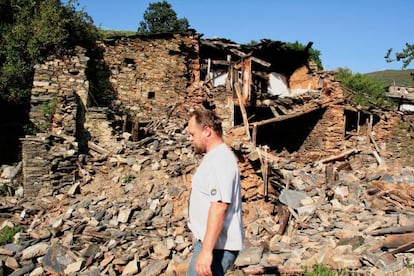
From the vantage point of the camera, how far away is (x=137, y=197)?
24.7ft

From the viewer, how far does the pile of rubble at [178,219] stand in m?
5.27

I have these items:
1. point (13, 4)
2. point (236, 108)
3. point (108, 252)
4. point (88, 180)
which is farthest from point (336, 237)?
point (13, 4)

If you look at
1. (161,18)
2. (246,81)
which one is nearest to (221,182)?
(246,81)

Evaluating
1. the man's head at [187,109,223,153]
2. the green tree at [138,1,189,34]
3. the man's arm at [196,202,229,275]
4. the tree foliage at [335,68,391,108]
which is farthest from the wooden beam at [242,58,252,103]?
the green tree at [138,1,189,34]

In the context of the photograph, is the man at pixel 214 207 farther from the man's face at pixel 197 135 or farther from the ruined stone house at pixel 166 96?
the ruined stone house at pixel 166 96

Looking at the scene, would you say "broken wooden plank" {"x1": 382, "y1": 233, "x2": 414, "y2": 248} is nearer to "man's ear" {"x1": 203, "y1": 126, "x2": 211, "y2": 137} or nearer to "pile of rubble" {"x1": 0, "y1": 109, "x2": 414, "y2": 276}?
"pile of rubble" {"x1": 0, "y1": 109, "x2": 414, "y2": 276}

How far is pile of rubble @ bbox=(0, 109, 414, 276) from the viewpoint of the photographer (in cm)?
527

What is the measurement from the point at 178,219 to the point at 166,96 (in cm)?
796

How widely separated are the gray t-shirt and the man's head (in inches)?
4.0

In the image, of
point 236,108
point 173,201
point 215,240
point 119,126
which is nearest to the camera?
point 215,240

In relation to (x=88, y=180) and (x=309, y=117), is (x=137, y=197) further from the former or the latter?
Answer: (x=309, y=117)

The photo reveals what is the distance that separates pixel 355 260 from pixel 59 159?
23.1ft

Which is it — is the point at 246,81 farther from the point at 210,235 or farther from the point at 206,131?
the point at 210,235

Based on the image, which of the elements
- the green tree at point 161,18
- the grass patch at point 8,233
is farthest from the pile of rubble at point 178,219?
the green tree at point 161,18
